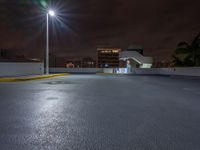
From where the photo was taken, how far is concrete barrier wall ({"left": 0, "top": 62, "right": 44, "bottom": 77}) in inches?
711

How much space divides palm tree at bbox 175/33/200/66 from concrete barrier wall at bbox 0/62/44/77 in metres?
24.3

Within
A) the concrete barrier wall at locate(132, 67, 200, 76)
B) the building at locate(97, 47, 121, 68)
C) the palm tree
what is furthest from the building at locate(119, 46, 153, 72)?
the building at locate(97, 47, 121, 68)

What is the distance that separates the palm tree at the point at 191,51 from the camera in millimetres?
26633

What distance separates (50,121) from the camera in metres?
3.65

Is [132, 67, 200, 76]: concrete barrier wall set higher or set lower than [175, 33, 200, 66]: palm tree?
lower

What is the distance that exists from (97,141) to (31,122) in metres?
1.80

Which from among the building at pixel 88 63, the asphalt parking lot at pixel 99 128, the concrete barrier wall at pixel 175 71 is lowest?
the asphalt parking lot at pixel 99 128

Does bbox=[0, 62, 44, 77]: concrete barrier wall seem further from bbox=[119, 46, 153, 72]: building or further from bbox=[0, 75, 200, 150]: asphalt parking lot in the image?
bbox=[119, 46, 153, 72]: building

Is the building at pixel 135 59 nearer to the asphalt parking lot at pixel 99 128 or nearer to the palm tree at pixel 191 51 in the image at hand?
the palm tree at pixel 191 51

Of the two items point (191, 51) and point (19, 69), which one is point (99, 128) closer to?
point (19, 69)

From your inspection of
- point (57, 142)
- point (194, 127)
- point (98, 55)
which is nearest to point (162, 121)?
point (194, 127)

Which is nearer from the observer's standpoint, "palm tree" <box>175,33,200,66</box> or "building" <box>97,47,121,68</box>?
"palm tree" <box>175,33,200,66</box>

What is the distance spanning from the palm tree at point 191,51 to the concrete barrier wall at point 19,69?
24309mm

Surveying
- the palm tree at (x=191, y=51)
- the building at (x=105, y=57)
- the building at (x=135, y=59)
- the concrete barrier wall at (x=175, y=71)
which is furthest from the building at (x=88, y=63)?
the palm tree at (x=191, y=51)
